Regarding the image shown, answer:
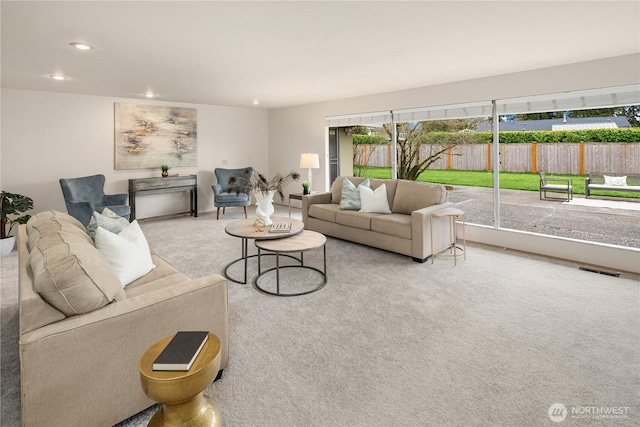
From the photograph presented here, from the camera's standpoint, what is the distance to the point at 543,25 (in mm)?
2773

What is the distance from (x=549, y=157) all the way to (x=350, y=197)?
2709mm

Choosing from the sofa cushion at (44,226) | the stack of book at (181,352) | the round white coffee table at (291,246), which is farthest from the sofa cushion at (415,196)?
the stack of book at (181,352)

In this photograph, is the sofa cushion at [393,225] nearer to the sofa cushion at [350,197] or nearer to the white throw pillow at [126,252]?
the sofa cushion at [350,197]

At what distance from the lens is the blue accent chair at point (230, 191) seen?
6805mm

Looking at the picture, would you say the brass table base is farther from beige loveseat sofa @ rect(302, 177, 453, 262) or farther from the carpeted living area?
beige loveseat sofa @ rect(302, 177, 453, 262)

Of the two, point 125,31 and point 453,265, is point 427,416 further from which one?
point 125,31

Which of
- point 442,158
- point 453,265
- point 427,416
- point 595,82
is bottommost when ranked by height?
point 427,416

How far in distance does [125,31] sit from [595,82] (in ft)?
15.3

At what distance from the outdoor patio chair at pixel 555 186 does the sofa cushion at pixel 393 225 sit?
6.44ft

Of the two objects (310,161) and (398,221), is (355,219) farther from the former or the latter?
(310,161)

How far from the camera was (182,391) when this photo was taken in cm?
112

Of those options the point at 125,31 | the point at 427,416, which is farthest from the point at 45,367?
the point at 125,31

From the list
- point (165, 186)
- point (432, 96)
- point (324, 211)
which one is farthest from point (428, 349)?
point (165, 186)

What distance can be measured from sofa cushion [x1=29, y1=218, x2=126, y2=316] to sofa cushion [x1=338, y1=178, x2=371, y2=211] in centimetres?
361
